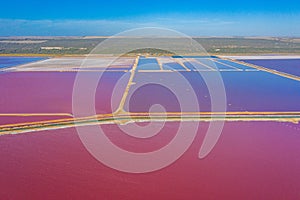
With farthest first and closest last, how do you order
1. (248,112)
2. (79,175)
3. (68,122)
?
(248,112) → (68,122) → (79,175)

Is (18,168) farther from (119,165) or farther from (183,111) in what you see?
(183,111)

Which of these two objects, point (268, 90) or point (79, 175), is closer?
point (79, 175)

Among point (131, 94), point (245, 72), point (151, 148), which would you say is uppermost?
point (245, 72)

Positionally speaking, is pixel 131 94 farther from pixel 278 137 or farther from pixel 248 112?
pixel 278 137

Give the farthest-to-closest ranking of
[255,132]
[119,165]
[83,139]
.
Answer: [255,132]
[83,139]
[119,165]

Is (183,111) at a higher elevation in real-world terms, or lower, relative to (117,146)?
higher

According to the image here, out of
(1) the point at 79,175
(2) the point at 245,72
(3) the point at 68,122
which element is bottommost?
(1) the point at 79,175

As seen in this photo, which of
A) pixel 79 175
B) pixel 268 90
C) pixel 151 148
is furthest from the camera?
pixel 268 90

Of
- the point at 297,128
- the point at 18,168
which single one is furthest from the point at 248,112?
the point at 18,168

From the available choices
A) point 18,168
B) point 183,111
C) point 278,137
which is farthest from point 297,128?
point 18,168
